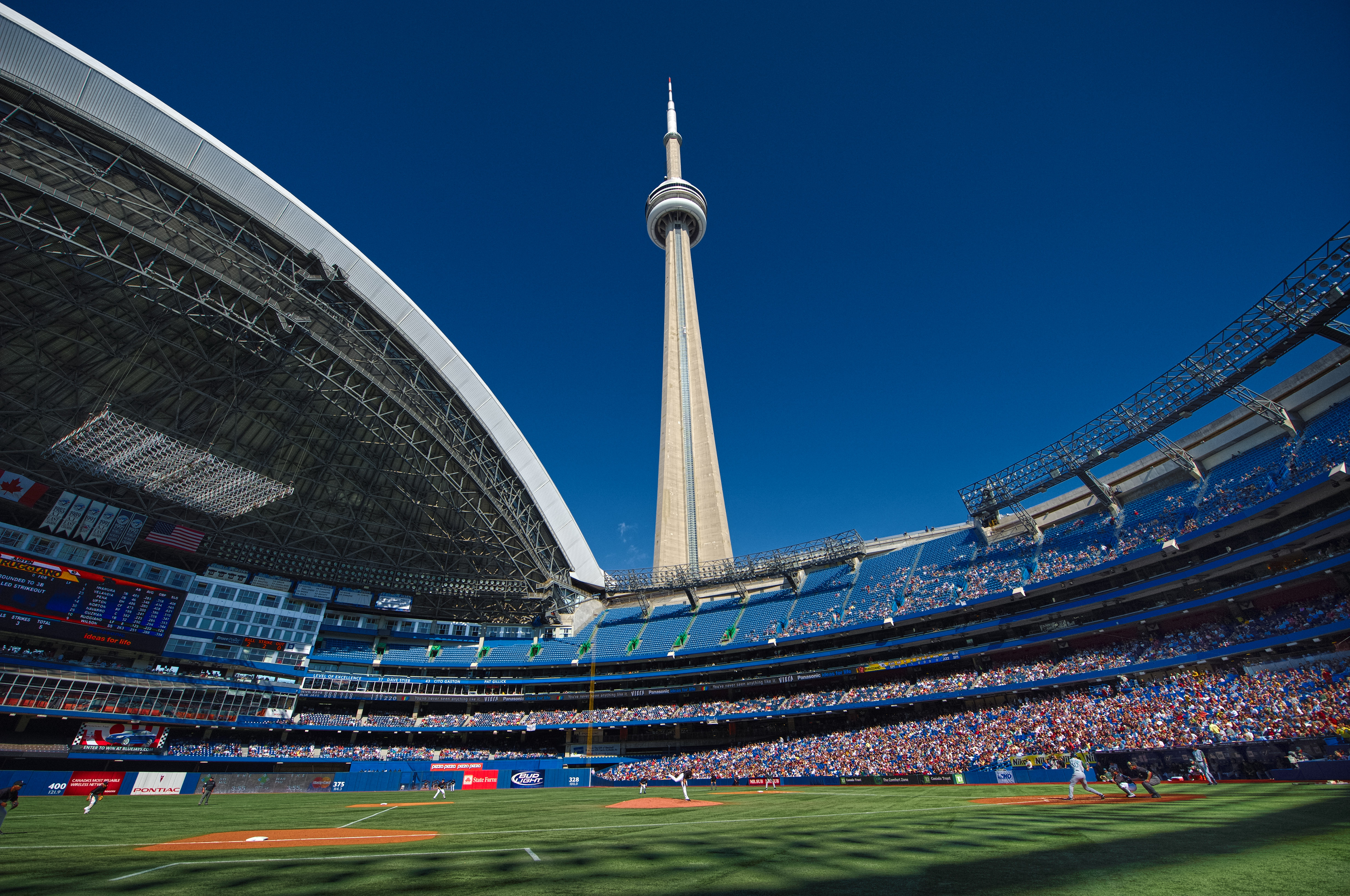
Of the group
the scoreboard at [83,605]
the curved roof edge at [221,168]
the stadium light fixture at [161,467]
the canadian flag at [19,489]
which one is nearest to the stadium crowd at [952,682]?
the scoreboard at [83,605]

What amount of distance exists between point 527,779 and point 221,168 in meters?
42.6

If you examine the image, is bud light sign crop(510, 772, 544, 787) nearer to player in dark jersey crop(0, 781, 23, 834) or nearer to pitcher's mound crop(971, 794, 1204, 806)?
player in dark jersey crop(0, 781, 23, 834)

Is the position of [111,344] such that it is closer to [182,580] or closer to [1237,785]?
[182,580]

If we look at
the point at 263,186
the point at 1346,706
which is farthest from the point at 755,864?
the point at 263,186

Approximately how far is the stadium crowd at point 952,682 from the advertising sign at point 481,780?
9027 millimetres

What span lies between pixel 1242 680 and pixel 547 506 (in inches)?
1733

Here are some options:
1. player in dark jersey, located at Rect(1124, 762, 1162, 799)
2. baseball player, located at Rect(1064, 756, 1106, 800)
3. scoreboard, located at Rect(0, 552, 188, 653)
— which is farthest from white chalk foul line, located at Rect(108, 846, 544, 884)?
scoreboard, located at Rect(0, 552, 188, 653)

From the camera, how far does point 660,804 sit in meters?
24.0

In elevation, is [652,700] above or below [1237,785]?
above

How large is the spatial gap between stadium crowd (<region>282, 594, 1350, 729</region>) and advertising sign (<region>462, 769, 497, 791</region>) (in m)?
9.03

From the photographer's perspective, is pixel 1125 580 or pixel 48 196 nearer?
pixel 48 196

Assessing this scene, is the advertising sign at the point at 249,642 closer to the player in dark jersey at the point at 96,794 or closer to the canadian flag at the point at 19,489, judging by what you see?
the canadian flag at the point at 19,489

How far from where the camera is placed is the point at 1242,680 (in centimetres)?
2697

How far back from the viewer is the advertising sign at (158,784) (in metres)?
34.3
